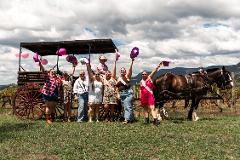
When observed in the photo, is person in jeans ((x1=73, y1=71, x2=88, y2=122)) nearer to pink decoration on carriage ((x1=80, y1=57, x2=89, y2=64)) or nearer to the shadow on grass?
pink decoration on carriage ((x1=80, y1=57, x2=89, y2=64))

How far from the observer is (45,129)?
13.6 metres

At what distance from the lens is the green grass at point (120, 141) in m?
9.55

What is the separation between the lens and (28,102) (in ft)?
58.0

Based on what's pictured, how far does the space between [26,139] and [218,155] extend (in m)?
5.46

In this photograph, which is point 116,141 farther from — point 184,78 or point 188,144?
point 184,78

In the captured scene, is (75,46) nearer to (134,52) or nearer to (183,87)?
(134,52)

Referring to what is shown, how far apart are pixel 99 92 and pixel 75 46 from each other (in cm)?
348

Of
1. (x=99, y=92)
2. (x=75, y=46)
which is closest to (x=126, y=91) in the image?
(x=99, y=92)

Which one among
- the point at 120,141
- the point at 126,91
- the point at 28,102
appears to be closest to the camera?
the point at 120,141

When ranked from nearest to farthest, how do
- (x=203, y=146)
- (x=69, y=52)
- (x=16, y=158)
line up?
(x=16, y=158)
(x=203, y=146)
(x=69, y=52)

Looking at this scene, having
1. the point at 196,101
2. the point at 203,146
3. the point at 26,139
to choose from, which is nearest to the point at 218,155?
the point at 203,146

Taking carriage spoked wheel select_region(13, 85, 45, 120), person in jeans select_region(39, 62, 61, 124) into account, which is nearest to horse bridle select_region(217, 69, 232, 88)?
person in jeans select_region(39, 62, 61, 124)

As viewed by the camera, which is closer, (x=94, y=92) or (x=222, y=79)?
(x=94, y=92)

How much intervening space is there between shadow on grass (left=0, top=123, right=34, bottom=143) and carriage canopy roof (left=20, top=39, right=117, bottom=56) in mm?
4016
